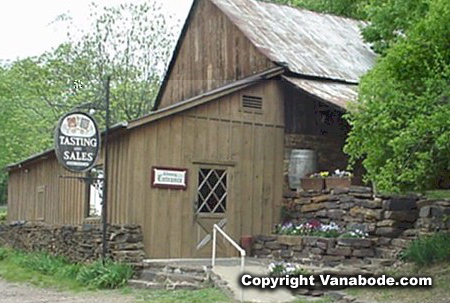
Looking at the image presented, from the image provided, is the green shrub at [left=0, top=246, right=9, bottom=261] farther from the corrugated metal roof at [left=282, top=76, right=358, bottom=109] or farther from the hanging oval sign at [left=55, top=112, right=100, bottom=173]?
the corrugated metal roof at [left=282, top=76, right=358, bottom=109]

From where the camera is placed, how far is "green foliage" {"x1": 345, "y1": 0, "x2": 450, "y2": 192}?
966cm

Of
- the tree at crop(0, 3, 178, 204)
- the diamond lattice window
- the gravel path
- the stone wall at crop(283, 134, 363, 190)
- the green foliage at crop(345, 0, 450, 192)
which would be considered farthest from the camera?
the tree at crop(0, 3, 178, 204)

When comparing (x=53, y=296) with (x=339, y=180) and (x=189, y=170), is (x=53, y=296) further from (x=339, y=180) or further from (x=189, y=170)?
(x=339, y=180)

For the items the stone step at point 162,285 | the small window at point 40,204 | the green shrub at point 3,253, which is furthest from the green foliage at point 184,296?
the green shrub at point 3,253

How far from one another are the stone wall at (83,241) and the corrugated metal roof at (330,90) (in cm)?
481

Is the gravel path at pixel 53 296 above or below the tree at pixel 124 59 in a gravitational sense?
below

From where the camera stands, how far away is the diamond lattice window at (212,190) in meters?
15.6

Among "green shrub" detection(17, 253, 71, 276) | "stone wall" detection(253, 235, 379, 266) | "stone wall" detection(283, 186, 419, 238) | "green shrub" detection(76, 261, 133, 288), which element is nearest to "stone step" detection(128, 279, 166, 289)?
"green shrub" detection(76, 261, 133, 288)

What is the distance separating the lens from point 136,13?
27.5m

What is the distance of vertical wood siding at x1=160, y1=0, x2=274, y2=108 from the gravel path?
744cm

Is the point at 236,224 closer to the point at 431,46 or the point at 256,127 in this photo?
the point at 256,127

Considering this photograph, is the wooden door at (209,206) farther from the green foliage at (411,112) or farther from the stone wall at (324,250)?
the green foliage at (411,112)

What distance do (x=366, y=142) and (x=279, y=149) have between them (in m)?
6.25

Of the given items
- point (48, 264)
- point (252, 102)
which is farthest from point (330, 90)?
point (48, 264)
